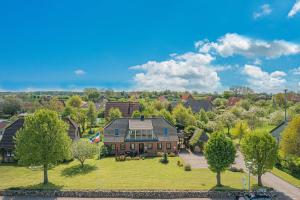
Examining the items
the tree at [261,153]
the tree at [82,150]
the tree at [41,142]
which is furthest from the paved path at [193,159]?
the tree at [41,142]

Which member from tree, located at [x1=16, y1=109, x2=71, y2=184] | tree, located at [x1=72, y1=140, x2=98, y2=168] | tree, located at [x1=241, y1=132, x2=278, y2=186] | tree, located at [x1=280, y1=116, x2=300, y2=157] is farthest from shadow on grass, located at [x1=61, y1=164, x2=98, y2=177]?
tree, located at [x1=280, y1=116, x2=300, y2=157]

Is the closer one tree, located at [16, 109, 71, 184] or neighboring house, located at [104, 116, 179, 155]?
tree, located at [16, 109, 71, 184]

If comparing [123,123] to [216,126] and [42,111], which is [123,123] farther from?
A: [216,126]

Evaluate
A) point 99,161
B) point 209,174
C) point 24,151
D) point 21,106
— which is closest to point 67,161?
point 99,161

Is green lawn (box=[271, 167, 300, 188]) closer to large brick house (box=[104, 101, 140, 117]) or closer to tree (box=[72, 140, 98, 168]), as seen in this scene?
tree (box=[72, 140, 98, 168])

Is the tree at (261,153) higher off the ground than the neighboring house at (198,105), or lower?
lower

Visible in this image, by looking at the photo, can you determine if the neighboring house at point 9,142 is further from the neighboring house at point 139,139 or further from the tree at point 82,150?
the tree at point 82,150
